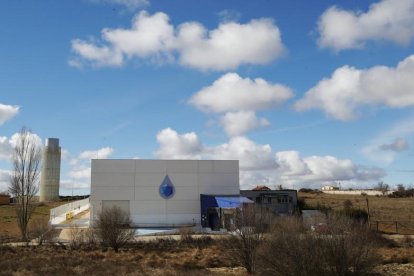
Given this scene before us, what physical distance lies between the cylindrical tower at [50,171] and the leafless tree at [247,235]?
261 ft

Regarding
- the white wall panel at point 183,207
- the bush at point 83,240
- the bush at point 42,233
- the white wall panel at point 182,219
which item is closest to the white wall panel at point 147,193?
the white wall panel at point 183,207

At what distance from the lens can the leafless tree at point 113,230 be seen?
36.4m

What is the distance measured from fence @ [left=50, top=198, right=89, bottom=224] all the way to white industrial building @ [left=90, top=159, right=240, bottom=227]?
7942mm

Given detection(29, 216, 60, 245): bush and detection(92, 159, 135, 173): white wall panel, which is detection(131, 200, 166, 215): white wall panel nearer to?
detection(92, 159, 135, 173): white wall panel

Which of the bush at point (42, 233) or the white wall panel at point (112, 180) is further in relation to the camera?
the white wall panel at point (112, 180)

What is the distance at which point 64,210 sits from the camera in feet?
238

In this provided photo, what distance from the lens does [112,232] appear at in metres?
36.5

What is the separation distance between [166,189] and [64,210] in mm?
21139

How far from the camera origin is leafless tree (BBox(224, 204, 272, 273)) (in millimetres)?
24494

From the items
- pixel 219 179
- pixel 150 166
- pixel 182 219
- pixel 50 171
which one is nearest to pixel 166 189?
pixel 150 166

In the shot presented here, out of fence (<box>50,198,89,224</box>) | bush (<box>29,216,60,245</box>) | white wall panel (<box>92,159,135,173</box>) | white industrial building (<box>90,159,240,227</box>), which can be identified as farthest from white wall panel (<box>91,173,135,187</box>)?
bush (<box>29,216,60,245</box>)

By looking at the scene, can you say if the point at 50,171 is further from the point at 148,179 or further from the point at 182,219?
the point at 182,219

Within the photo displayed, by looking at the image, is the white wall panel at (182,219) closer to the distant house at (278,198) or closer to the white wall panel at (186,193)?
the white wall panel at (186,193)

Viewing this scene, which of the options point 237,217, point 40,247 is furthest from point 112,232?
point 237,217
